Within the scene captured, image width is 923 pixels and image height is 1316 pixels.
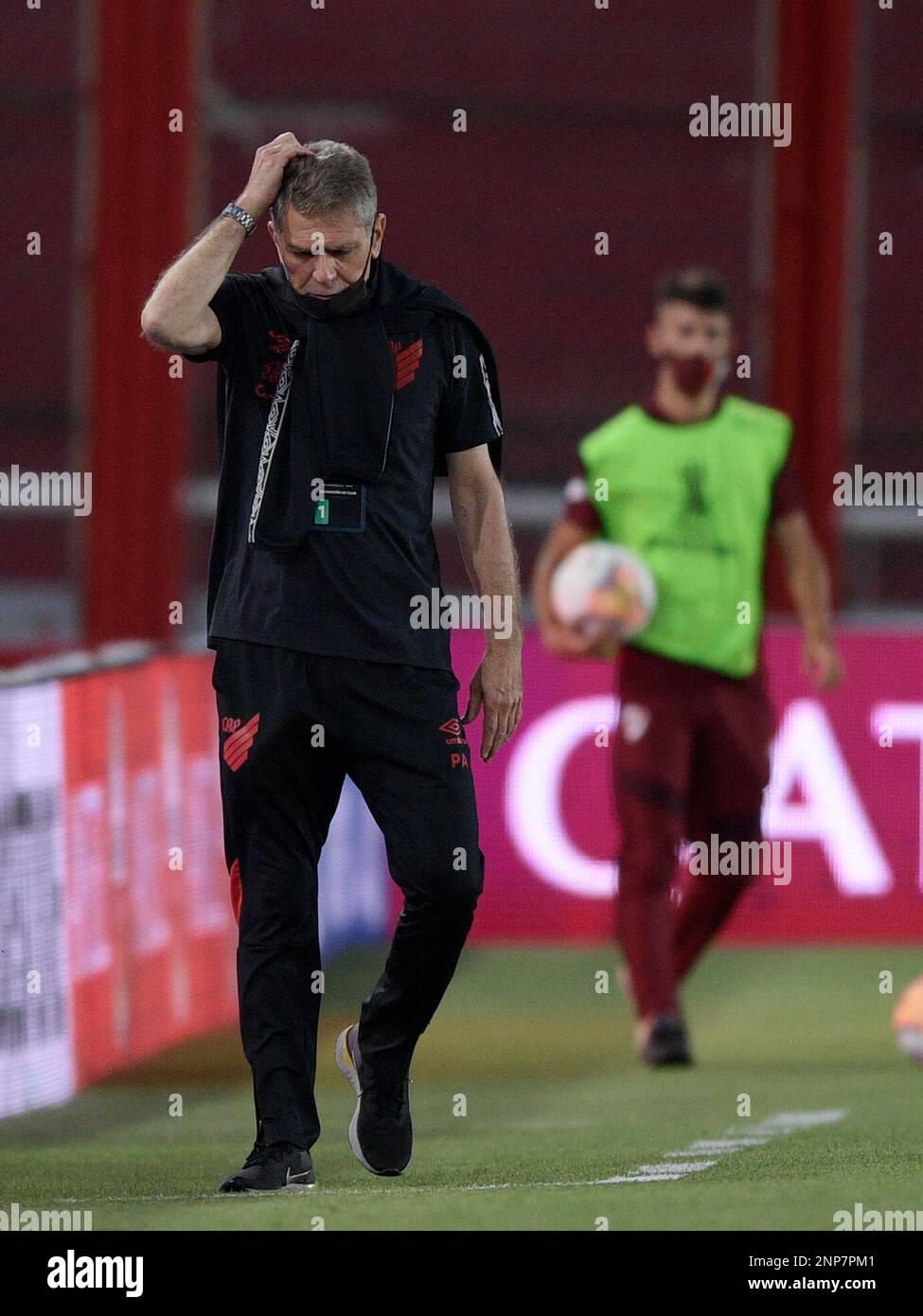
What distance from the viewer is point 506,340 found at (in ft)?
74.3

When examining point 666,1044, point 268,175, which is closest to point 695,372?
point 666,1044

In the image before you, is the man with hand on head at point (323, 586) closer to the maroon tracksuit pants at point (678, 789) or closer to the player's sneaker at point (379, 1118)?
the player's sneaker at point (379, 1118)

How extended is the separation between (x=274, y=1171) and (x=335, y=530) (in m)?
1.23

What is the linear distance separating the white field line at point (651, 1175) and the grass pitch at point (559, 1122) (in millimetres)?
13

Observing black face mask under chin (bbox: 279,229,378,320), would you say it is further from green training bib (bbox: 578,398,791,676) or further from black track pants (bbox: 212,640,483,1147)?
green training bib (bbox: 578,398,791,676)

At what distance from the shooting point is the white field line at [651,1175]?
524 centimetres

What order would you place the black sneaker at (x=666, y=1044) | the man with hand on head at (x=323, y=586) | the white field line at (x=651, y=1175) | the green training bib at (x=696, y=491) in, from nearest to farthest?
the man with hand on head at (x=323, y=586), the white field line at (x=651, y=1175), the black sneaker at (x=666, y=1044), the green training bib at (x=696, y=491)

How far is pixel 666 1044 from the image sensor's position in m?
8.10

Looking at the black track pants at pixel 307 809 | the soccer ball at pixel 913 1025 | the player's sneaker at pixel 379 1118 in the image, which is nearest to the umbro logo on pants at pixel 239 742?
the black track pants at pixel 307 809

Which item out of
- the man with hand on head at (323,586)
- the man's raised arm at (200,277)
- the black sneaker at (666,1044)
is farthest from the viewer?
the black sneaker at (666,1044)

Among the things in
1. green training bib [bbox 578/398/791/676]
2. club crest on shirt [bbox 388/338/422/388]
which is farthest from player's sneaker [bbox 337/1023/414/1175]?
green training bib [bbox 578/398/791/676]

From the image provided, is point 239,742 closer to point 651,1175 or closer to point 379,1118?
point 379,1118
